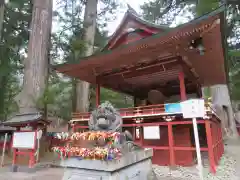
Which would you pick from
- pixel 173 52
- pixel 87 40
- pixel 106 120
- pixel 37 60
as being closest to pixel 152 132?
pixel 173 52

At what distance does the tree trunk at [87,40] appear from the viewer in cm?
1298

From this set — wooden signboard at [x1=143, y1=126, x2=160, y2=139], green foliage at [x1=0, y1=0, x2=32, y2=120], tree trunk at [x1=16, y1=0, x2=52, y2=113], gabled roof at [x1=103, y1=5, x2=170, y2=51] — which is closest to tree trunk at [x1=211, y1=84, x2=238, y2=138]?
wooden signboard at [x1=143, y1=126, x2=160, y2=139]

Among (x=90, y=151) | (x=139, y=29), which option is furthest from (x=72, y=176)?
(x=139, y=29)

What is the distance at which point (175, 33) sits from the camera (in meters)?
6.68

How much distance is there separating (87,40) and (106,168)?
38.4 feet

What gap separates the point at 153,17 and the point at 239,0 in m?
9.18

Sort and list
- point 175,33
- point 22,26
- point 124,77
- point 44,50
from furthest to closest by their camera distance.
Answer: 1. point 22,26
2. point 44,50
3. point 124,77
4. point 175,33

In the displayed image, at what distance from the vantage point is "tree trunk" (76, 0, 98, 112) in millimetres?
12984

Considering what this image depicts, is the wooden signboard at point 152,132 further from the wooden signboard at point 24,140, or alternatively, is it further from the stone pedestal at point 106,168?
the wooden signboard at point 24,140

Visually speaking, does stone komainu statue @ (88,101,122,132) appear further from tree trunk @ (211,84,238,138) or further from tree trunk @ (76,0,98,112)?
tree trunk @ (211,84,238,138)

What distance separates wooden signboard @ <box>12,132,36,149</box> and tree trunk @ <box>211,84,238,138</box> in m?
13.0

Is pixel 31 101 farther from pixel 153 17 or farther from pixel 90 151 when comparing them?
pixel 153 17

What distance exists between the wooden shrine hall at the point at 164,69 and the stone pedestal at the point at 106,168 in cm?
339

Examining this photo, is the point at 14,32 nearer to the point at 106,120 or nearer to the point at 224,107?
the point at 106,120
